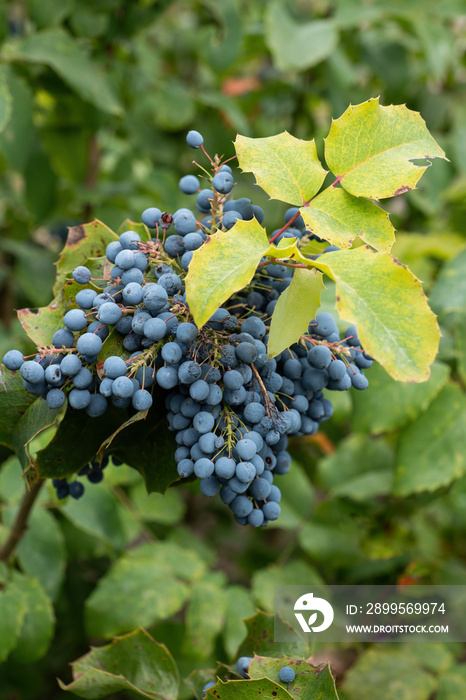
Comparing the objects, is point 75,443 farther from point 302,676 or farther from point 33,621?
point 33,621

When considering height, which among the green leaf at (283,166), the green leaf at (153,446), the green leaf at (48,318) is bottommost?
the green leaf at (153,446)

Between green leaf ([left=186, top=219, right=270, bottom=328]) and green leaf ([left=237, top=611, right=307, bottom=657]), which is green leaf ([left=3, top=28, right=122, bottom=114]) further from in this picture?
green leaf ([left=237, top=611, right=307, bottom=657])

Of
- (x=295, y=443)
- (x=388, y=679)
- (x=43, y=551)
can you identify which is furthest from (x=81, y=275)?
(x=295, y=443)

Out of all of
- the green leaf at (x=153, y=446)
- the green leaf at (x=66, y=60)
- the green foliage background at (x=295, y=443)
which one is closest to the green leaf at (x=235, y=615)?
the green foliage background at (x=295, y=443)

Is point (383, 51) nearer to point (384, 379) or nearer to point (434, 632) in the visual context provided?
point (384, 379)

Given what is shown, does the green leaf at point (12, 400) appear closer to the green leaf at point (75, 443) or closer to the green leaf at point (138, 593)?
the green leaf at point (75, 443)

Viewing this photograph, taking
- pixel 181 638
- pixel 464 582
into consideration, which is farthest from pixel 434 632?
pixel 181 638

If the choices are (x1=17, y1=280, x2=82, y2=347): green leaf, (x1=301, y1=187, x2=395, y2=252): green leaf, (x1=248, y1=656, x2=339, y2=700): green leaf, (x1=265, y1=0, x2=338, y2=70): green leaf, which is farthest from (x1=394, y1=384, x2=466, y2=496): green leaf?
(x1=265, y1=0, x2=338, y2=70): green leaf
